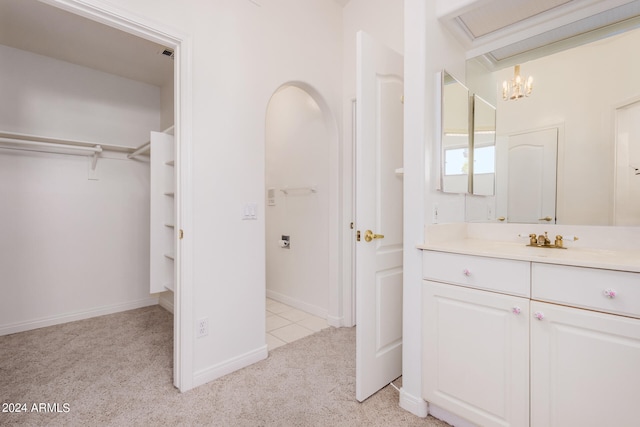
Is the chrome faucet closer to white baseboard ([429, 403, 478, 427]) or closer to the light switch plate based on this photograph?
white baseboard ([429, 403, 478, 427])

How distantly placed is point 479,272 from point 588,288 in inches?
15.0

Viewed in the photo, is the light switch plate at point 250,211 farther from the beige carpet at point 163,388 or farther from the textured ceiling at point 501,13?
the textured ceiling at point 501,13

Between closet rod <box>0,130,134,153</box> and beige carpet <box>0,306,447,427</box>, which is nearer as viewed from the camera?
beige carpet <box>0,306,447,427</box>

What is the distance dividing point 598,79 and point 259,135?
205 centimetres

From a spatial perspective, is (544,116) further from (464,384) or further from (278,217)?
(278,217)

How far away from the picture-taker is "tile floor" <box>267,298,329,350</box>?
263 centimetres

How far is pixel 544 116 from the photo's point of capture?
5.95ft

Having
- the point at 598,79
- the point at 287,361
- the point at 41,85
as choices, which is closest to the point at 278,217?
the point at 287,361

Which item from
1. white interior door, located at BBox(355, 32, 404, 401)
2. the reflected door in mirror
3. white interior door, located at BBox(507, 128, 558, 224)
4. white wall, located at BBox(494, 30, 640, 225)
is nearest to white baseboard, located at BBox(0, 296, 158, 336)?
white interior door, located at BBox(355, 32, 404, 401)

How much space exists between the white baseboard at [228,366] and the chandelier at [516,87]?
8.02 ft

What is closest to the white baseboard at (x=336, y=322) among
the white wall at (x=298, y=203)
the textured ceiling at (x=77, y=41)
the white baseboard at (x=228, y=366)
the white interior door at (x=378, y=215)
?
the white wall at (x=298, y=203)

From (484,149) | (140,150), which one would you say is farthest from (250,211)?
(140,150)

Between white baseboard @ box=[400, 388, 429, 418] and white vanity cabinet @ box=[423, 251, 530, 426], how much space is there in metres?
0.07

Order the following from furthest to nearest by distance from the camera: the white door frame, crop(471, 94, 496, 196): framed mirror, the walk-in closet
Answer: the walk-in closet, crop(471, 94, 496, 196): framed mirror, the white door frame
